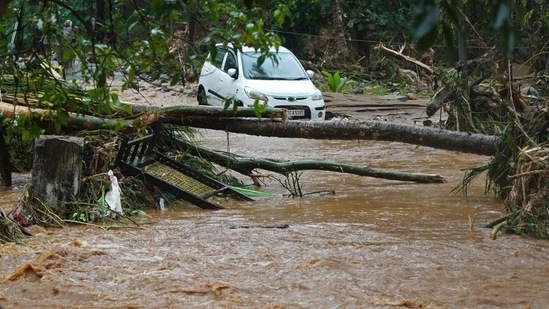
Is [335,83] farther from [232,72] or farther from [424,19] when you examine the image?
[424,19]

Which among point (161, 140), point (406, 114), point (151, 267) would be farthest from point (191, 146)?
point (406, 114)

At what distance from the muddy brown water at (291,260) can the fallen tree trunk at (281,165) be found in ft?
2.03

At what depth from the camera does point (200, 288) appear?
661 centimetres

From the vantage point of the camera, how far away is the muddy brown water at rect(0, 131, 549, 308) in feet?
21.0

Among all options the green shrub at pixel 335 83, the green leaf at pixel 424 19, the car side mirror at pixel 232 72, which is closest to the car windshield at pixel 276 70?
the car side mirror at pixel 232 72

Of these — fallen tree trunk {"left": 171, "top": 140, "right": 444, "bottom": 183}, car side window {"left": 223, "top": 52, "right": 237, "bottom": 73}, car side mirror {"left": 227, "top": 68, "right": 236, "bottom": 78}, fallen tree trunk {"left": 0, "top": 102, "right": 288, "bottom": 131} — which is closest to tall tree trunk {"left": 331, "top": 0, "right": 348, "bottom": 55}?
car side window {"left": 223, "top": 52, "right": 237, "bottom": 73}

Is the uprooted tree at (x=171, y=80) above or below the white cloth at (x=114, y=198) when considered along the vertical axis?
above

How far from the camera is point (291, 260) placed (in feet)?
24.5

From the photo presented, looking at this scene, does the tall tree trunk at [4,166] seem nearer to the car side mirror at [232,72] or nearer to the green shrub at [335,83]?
the car side mirror at [232,72]

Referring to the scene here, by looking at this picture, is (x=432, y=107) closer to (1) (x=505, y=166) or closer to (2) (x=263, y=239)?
(1) (x=505, y=166)

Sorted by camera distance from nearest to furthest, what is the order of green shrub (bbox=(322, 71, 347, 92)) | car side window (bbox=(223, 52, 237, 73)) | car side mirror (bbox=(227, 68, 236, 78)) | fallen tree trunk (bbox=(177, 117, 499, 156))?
fallen tree trunk (bbox=(177, 117, 499, 156))
car side mirror (bbox=(227, 68, 236, 78))
car side window (bbox=(223, 52, 237, 73))
green shrub (bbox=(322, 71, 347, 92))

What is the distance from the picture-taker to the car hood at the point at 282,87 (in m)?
18.1

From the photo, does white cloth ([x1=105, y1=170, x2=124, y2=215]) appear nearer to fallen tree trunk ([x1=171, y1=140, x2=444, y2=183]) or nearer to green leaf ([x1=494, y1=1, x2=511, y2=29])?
fallen tree trunk ([x1=171, y1=140, x2=444, y2=183])

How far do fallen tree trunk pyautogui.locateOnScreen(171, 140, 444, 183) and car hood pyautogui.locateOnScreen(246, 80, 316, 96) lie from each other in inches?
267
